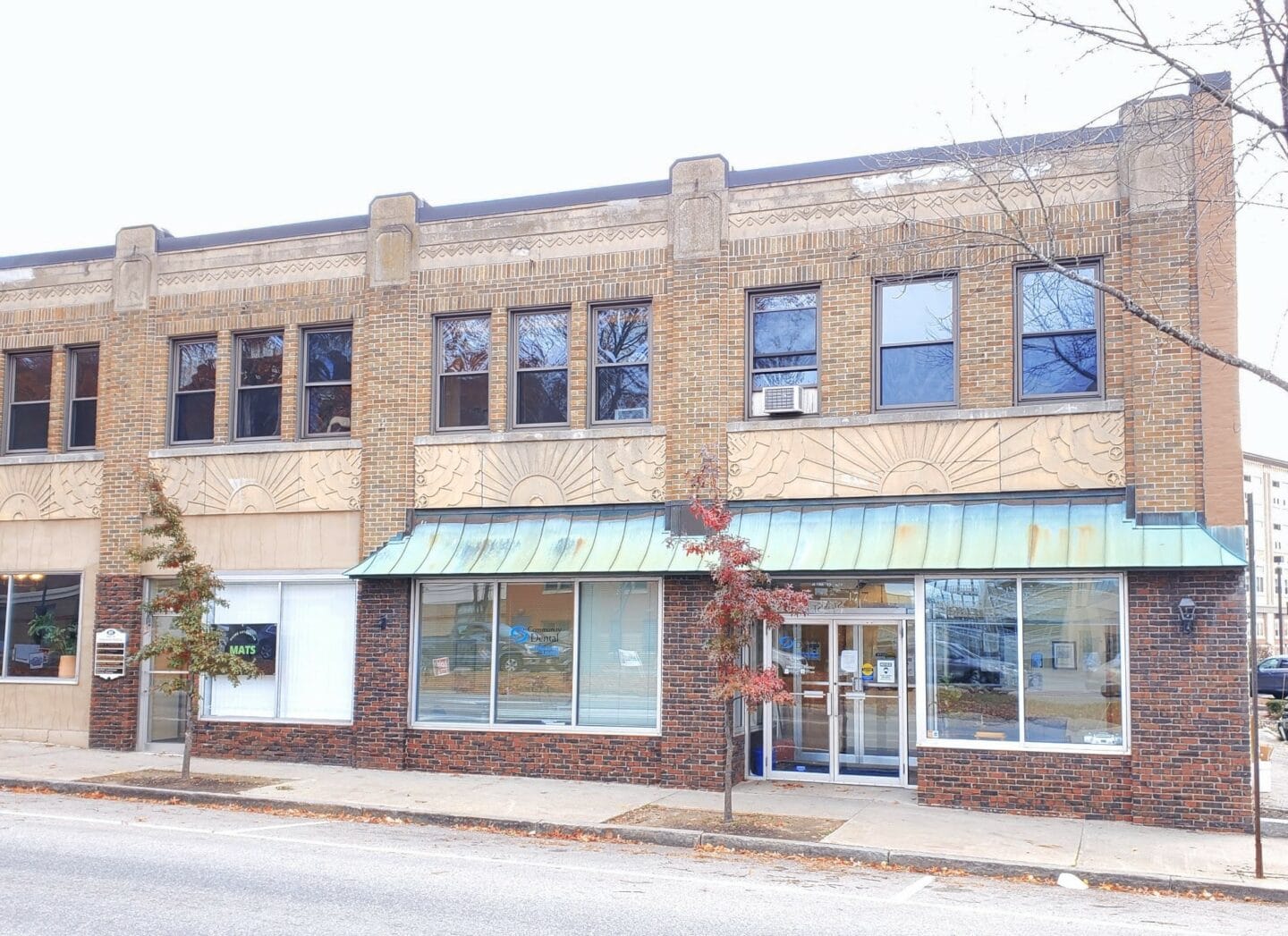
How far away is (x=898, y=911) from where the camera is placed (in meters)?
9.05

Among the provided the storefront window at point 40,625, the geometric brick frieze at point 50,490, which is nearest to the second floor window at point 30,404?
the geometric brick frieze at point 50,490

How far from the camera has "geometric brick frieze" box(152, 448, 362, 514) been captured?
690 inches

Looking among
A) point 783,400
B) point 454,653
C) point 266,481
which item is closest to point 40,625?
point 266,481

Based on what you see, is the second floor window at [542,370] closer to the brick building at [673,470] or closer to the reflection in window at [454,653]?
the brick building at [673,470]

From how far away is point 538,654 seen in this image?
1645cm

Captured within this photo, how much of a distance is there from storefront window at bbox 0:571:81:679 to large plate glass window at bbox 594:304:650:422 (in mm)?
9016

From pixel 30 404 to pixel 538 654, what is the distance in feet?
32.3

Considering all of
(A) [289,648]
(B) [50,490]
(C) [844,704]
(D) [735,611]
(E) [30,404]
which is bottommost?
(C) [844,704]

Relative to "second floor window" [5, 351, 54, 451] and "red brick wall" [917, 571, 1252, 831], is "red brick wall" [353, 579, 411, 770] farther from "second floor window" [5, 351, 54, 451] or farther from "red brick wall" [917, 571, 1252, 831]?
"red brick wall" [917, 571, 1252, 831]

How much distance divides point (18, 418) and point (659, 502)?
36.7 feet

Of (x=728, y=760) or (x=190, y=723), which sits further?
(x=190, y=723)

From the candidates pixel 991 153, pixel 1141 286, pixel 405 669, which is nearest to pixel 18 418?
pixel 405 669

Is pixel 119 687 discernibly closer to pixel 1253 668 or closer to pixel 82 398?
pixel 82 398

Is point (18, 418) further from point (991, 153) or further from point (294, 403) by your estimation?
point (991, 153)
